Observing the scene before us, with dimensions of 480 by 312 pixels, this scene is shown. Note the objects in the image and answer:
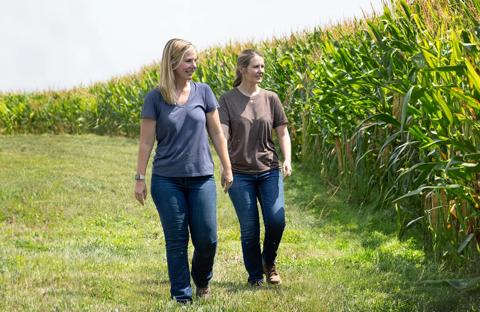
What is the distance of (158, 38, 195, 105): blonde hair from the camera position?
6004 mm

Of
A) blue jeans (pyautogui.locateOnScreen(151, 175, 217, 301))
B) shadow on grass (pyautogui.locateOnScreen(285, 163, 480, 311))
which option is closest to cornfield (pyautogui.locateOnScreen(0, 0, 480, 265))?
shadow on grass (pyautogui.locateOnScreen(285, 163, 480, 311))

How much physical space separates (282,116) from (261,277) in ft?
4.90

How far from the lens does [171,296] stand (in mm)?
6332

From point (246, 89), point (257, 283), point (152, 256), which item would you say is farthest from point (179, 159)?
point (152, 256)

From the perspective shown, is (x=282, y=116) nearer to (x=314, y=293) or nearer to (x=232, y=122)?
(x=232, y=122)

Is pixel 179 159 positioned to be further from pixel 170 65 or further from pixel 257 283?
pixel 257 283

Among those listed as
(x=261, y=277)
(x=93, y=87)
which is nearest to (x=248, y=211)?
(x=261, y=277)

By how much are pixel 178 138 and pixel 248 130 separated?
1042 millimetres

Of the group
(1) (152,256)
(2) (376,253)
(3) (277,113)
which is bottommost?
(2) (376,253)

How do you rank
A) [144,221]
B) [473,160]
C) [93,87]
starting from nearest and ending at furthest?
[473,160] → [144,221] → [93,87]

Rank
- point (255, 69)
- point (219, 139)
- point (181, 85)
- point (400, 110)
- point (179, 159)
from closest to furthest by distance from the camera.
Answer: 1. point (179, 159)
2. point (181, 85)
3. point (219, 139)
4. point (255, 69)
5. point (400, 110)

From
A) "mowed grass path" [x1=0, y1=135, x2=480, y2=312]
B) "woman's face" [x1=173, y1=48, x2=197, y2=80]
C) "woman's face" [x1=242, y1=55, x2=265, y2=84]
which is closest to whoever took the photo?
"woman's face" [x1=173, y1=48, x2=197, y2=80]

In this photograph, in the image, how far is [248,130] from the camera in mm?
6922

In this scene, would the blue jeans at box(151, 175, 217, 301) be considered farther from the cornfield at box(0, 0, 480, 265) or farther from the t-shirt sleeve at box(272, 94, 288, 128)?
the cornfield at box(0, 0, 480, 265)
